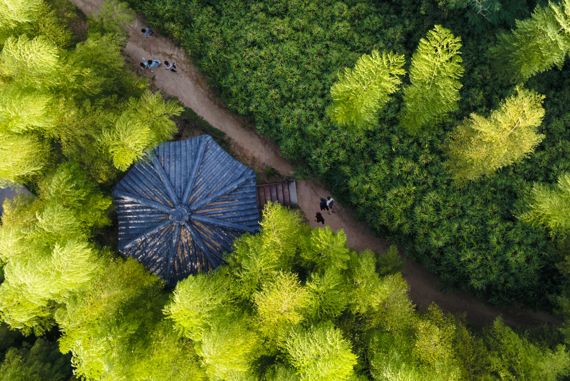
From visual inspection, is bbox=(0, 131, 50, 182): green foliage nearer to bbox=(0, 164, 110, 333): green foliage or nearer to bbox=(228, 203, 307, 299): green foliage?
bbox=(0, 164, 110, 333): green foliage

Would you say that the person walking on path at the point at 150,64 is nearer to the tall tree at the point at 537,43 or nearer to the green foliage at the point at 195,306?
the green foliage at the point at 195,306

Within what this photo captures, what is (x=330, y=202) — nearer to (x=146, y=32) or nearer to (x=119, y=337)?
(x=119, y=337)

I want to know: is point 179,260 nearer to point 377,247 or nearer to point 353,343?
point 353,343

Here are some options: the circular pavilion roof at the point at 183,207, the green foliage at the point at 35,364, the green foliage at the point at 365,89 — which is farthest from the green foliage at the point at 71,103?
the green foliage at the point at 365,89

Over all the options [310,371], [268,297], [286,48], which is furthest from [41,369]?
[286,48]

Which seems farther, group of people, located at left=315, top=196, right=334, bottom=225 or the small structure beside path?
group of people, located at left=315, top=196, right=334, bottom=225

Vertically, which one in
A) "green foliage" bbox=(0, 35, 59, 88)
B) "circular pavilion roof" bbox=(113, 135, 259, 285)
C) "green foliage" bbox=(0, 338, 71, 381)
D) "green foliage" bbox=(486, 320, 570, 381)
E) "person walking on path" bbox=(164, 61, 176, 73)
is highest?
"person walking on path" bbox=(164, 61, 176, 73)

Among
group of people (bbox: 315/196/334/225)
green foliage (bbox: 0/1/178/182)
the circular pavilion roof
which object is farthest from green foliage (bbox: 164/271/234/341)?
group of people (bbox: 315/196/334/225)

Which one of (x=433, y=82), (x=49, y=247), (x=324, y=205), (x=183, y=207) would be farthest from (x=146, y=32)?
(x=433, y=82)
